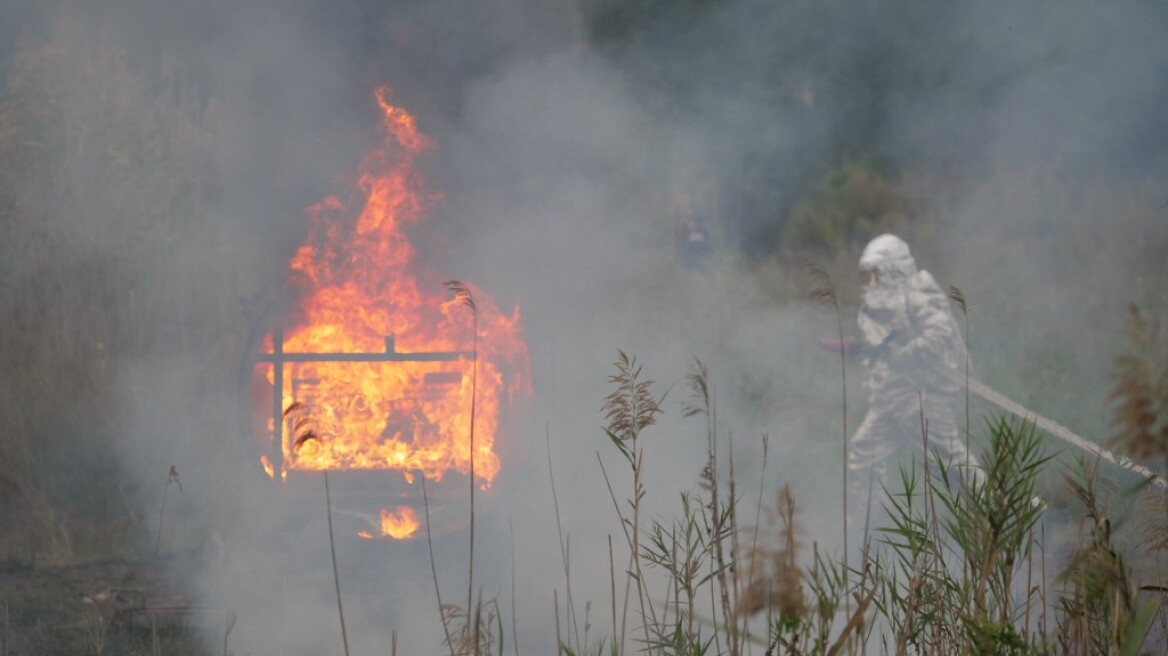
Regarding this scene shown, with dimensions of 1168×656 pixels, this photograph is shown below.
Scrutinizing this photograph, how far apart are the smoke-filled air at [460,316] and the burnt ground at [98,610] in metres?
0.03

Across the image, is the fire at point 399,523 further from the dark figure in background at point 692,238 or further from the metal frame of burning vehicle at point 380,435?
the dark figure in background at point 692,238

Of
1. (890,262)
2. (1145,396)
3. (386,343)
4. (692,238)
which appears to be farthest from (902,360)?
(1145,396)

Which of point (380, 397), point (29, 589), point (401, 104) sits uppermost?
point (401, 104)

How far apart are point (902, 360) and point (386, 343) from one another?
9.01 ft

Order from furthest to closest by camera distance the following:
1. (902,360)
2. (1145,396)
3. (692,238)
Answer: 1. (692,238)
2. (902,360)
3. (1145,396)

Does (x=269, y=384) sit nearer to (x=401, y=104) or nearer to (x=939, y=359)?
(x=401, y=104)

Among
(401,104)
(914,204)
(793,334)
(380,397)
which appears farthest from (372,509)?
(914,204)

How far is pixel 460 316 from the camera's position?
6492 mm

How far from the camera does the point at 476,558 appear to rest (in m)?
6.22

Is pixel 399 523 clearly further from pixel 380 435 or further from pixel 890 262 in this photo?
pixel 890 262

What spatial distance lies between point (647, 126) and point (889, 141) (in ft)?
14.8

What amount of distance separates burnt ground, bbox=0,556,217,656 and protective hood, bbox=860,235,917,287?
12.1 feet

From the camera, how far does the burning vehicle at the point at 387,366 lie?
6.32 m

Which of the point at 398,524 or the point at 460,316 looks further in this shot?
the point at 460,316
